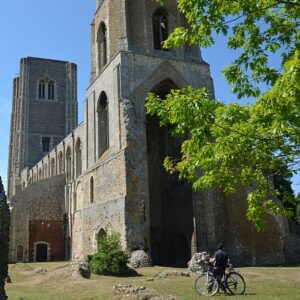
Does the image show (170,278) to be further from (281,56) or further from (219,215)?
(281,56)

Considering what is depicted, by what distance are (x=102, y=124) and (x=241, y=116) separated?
20.3 meters

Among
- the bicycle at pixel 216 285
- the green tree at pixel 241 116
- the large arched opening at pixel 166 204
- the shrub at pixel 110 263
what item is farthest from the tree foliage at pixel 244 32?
the large arched opening at pixel 166 204

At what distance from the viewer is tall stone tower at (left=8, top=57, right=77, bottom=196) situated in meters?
59.2

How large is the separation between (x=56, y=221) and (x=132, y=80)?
55.6 feet

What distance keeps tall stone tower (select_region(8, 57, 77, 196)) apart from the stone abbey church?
916 inches

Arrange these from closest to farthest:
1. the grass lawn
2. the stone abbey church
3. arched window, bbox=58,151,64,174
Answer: the grass lawn, the stone abbey church, arched window, bbox=58,151,64,174

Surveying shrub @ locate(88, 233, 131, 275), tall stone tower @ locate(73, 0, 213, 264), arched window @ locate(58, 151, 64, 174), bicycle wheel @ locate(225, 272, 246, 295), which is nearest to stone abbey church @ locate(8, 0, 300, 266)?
tall stone tower @ locate(73, 0, 213, 264)

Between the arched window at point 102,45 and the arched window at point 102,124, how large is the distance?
232 centimetres

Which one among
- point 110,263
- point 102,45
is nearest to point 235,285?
point 110,263

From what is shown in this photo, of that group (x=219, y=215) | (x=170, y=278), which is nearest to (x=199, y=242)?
(x=219, y=215)

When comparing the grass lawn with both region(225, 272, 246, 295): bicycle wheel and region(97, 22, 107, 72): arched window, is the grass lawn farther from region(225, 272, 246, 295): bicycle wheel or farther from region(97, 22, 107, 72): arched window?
region(97, 22, 107, 72): arched window

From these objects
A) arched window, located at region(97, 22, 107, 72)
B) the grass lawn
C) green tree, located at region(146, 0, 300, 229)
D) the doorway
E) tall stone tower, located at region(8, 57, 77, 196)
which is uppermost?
tall stone tower, located at region(8, 57, 77, 196)

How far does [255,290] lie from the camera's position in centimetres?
1281

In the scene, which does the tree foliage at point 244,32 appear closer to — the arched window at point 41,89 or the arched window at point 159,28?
the arched window at point 159,28
